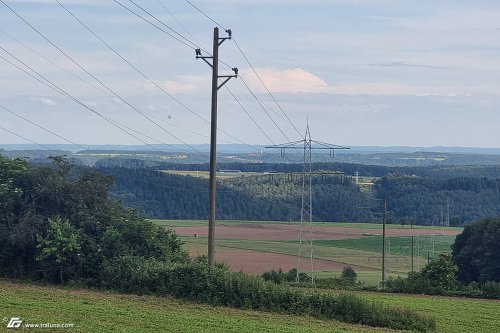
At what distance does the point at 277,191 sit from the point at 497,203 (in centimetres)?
3571

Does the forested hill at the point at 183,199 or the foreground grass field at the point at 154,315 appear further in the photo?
the forested hill at the point at 183,199

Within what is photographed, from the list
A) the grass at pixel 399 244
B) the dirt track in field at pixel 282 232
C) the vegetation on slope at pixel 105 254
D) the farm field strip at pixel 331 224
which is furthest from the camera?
the farm field strip at pixel 331 224

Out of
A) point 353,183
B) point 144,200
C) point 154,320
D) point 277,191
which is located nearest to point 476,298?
point 154,320

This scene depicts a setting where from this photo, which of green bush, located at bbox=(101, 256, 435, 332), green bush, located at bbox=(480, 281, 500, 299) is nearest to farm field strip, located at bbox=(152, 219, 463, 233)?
green bush, located at bbox=(480, 281, 500, 299)

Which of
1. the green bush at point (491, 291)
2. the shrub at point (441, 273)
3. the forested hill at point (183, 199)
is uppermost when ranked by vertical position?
the forested hill at point (183, 199)

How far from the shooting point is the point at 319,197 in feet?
403

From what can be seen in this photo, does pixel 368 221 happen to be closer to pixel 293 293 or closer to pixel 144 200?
pixel 144 200

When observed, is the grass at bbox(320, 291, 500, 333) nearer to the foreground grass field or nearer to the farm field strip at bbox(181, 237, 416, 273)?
the foreground grass field

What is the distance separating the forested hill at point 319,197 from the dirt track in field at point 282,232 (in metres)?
7.79

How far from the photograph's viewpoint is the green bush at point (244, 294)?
3198 cm

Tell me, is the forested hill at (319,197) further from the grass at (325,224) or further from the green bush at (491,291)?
the green bush at (491,291)

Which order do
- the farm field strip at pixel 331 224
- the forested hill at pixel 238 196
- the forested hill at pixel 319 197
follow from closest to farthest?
the farm field strip at pixel 331 224 < the forested hill at pixel 238 196 < the forested hill at pixel 319 197

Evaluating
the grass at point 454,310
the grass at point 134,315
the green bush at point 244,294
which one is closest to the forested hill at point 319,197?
the grass at point 454,310

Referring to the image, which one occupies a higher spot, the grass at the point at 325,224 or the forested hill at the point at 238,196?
the forested hill at the point at 238,196
